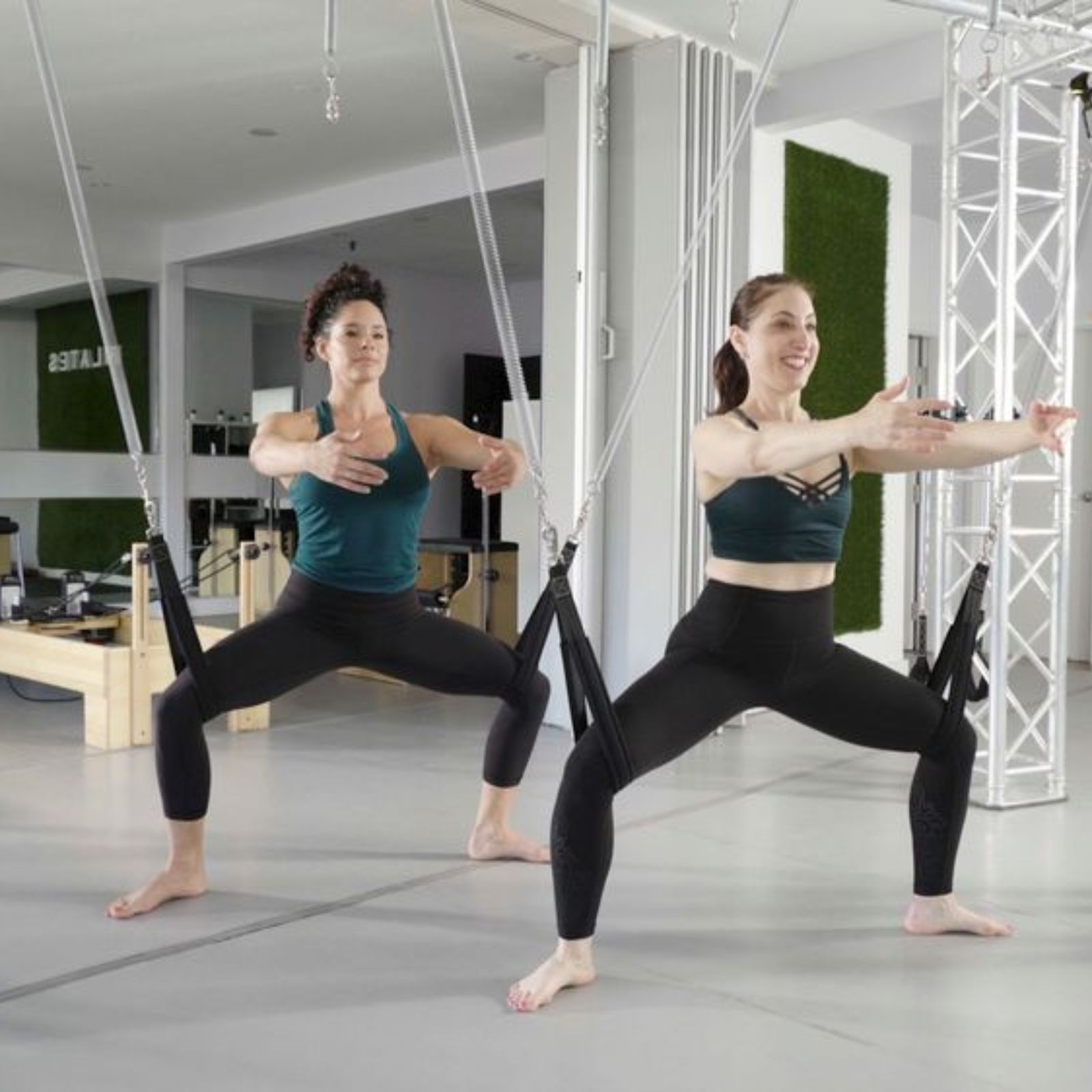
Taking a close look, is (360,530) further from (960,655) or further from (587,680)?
(960,655)

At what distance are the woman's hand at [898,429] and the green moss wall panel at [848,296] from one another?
161 inches

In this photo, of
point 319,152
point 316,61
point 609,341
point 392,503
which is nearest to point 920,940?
point 392,503

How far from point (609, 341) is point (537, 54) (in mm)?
1137

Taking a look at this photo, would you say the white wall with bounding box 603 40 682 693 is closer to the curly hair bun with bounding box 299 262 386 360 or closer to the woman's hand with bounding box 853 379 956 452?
the curly hair bun with bounding box 299 262 386 360

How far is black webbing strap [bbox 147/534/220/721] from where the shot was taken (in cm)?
288

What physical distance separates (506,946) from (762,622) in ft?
2.88

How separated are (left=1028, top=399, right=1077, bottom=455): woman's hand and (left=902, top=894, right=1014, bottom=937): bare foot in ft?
3.31

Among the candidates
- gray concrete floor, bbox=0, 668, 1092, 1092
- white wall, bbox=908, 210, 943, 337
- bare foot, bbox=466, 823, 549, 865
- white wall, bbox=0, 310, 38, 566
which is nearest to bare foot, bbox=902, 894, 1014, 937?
gray concrete floor, bbox=0, 668, 1092, 1092

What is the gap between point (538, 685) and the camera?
11.0ft

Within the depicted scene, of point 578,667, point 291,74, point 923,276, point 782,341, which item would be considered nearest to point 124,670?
point 291,74

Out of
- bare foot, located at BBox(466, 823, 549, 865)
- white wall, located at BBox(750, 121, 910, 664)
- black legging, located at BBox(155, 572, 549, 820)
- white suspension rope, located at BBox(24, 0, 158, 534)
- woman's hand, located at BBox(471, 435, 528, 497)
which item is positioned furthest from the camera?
white wall, located at BBox(750, 121, 910, 664)

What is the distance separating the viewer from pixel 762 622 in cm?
262

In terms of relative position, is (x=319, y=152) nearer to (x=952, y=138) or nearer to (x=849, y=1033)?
(x=952, y=138)

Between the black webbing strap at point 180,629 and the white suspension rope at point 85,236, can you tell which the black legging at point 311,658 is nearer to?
the black webbing strap at point 180,629
